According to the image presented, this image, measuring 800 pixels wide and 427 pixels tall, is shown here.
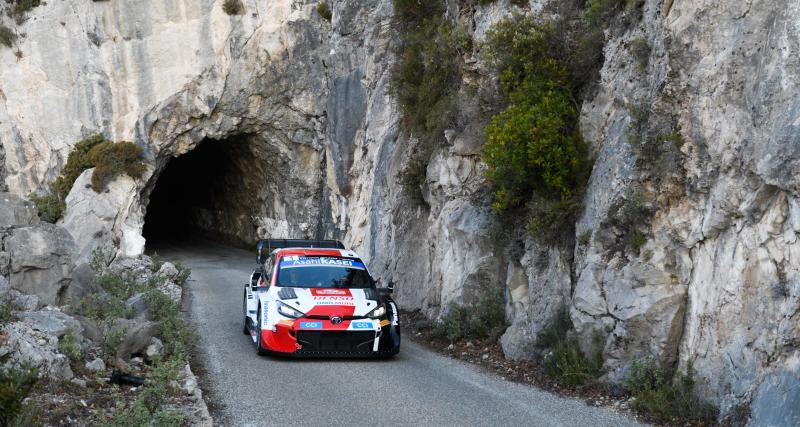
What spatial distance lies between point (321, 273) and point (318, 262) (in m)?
0.34

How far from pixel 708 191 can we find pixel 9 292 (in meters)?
9.31

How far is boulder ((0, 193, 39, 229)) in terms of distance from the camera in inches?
492

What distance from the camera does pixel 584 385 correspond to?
382 inches

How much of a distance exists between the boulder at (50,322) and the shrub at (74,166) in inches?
866

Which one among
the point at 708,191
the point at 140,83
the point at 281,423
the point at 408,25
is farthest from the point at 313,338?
the point at 140,83

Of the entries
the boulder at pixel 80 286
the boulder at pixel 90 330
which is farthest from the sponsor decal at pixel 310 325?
the boulder at pixel 80 286

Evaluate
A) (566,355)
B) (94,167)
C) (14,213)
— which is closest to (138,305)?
(14,213)

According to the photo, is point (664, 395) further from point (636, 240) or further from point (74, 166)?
point (74, 166)

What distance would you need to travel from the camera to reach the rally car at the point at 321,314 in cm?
1133

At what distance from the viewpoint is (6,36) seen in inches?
1217

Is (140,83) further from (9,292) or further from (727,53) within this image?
(727,53)

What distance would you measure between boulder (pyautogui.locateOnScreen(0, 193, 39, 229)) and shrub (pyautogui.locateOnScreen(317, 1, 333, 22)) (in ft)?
66.0

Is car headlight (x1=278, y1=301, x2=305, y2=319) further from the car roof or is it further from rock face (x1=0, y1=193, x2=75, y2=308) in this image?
rock face (x1=0, y1=193, x2=75, y2=308)

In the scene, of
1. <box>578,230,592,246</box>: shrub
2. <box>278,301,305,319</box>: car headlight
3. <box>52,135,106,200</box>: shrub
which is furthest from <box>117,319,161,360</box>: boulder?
<box>52,135,106,200</box>: shrub
